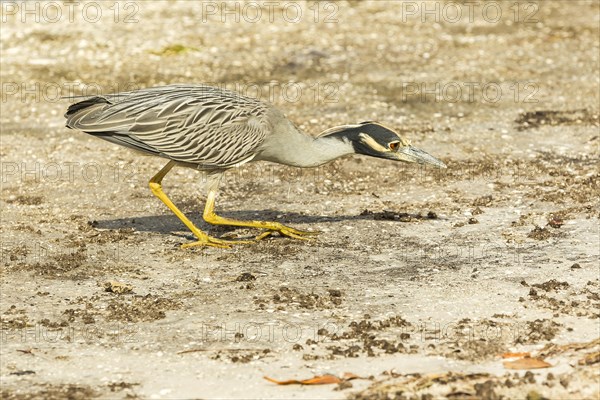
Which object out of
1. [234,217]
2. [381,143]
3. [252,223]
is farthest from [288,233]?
[381,143]

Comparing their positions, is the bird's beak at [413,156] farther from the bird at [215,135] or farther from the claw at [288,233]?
the claw at [288,233]

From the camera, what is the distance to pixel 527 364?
20.1ft

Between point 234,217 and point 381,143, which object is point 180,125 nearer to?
point 234,217

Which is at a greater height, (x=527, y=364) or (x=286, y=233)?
(x=286, y=233)

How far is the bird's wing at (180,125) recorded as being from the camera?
8.86m

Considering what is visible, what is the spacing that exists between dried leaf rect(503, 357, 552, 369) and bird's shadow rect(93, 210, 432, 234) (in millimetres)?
3437

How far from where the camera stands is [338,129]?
9.07 meters

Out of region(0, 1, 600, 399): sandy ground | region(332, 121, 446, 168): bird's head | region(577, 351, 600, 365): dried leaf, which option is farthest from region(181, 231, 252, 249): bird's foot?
region(577, 351, 600, 365): dried leaf

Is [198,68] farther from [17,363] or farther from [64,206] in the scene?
[17,363]

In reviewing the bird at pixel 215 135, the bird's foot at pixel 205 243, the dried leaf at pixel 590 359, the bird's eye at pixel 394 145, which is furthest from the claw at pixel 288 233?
the dried leaf at pixel 590 359

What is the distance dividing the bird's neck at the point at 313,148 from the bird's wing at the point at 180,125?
243 millimetres

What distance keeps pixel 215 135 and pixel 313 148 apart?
916 millimetres

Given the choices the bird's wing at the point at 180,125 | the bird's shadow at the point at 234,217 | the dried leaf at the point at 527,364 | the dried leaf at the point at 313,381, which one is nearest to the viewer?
the dried leaf at the point at 313,381

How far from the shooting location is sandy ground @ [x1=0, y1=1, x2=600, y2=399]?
6363mm
